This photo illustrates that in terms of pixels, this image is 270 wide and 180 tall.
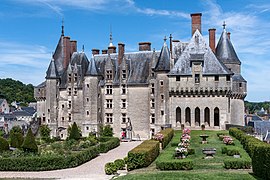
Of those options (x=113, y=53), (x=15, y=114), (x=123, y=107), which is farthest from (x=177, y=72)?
(x=15, y=114)

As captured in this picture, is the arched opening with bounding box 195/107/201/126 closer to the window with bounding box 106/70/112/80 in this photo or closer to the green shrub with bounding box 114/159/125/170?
the window with bounding box 106/70/112/80

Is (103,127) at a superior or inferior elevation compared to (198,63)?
inferior

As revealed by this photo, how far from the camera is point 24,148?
89.7ft

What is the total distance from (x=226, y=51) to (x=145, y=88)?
10.5 metres

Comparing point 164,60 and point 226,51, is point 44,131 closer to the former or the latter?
point 164,60

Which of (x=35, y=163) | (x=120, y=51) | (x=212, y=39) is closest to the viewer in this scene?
(x=35, y=163)

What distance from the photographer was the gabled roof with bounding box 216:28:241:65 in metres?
46.6

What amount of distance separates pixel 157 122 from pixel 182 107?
4.17 m

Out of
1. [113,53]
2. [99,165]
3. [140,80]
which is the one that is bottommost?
[99,165]

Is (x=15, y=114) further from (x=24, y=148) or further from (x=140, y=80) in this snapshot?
(x=24, y=148)

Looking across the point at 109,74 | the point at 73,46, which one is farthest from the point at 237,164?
the point at 73,46

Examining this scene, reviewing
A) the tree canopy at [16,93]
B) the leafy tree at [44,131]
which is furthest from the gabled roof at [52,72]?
the tree canopy at [16,93]

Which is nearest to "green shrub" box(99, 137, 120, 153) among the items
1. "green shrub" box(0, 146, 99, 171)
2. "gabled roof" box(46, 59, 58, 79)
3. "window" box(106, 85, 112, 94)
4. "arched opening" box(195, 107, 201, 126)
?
"green shrub" box(0, 146, 99, 171)

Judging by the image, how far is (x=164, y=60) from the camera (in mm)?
46312
